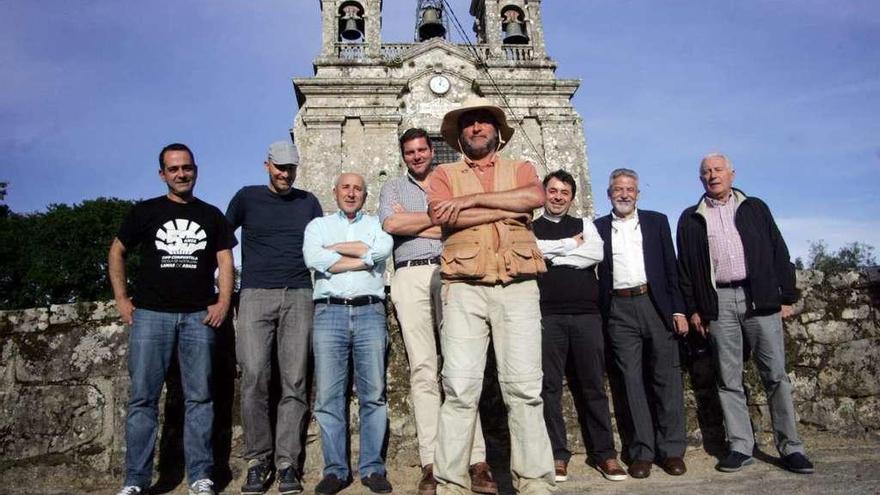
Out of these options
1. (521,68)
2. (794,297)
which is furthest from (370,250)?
(521,68)

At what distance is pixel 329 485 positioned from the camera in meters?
3.68

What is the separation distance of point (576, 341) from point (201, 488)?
2.64m

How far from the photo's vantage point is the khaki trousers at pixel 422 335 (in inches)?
146

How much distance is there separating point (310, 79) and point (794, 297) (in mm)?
15843

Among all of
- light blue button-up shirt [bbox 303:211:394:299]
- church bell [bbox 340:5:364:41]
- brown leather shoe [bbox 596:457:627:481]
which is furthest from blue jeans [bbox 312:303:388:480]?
church bell [bbox 340:5:364:41]

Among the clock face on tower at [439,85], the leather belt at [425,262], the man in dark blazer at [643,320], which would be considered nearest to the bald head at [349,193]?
the leather belt at [425,262]

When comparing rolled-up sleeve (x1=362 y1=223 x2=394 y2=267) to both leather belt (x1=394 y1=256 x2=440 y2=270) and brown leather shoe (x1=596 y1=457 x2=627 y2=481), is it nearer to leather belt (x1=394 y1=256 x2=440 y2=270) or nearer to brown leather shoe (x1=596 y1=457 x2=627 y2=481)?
leather belt (x1=394 y1=256 x2=440 y2=270)

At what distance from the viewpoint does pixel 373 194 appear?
1666 centimetres

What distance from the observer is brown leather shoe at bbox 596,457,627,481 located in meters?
3.87

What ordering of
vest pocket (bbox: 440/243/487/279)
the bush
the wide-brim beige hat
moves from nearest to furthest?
vest pocket (bbox: 440/243/487/279) < the wide-brim beige hat < the bush

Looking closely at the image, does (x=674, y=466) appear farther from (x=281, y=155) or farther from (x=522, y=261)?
(x=281, y=155)

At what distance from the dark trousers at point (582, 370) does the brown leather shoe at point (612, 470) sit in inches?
2.1

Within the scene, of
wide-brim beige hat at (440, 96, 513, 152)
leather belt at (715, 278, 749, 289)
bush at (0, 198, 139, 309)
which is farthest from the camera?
bush at (0, 198, 139, 309)

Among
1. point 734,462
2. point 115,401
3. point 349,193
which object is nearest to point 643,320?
point 734,462
